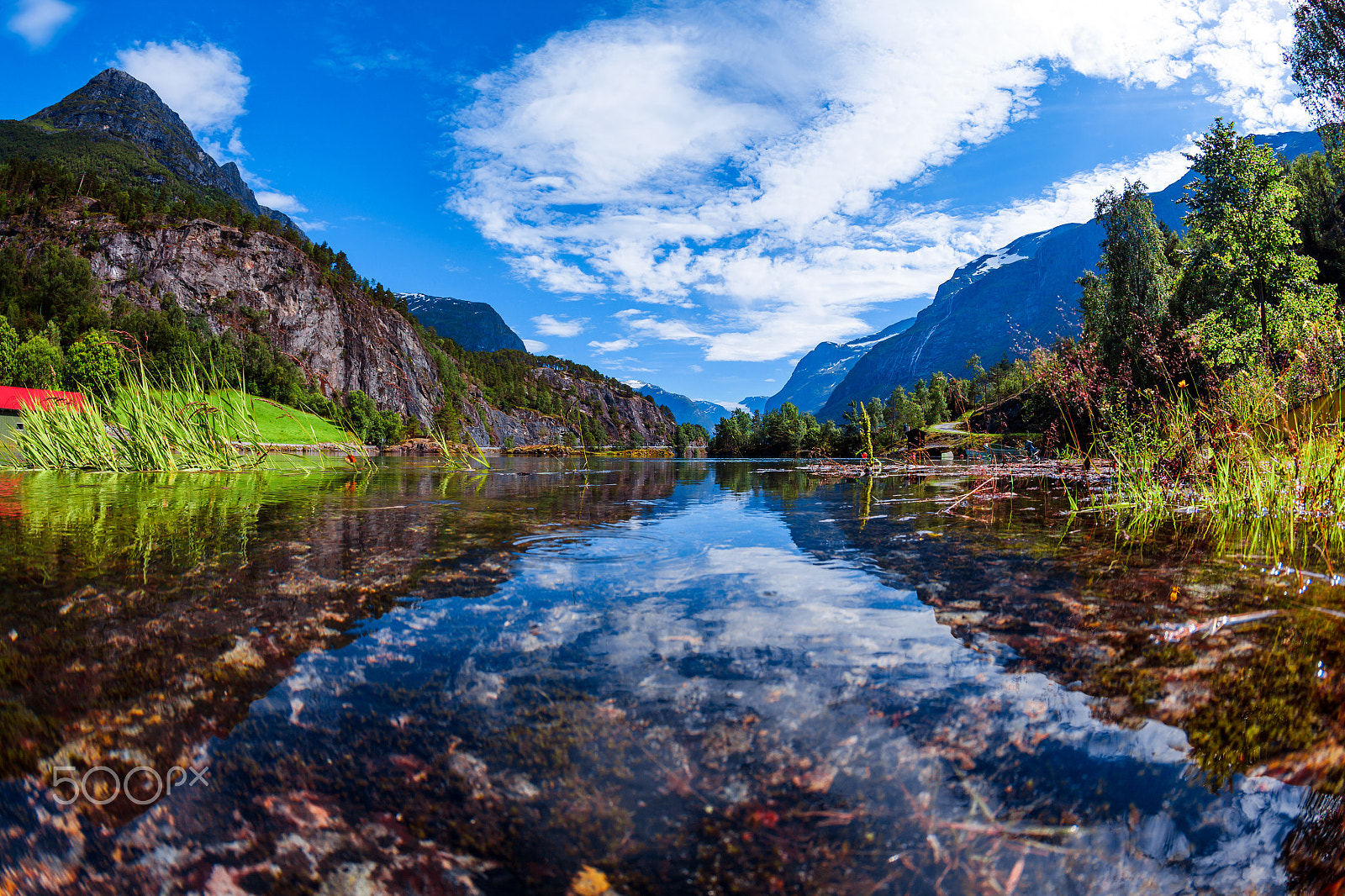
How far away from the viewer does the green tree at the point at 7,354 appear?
A: 2992 inches

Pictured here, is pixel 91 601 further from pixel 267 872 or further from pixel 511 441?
pixel 511 441

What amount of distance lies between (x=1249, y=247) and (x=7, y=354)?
128418mm

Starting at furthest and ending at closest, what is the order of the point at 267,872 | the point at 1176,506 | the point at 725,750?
1. the point at 1176,506
2. the point at 725,750
3. the point at 267,872

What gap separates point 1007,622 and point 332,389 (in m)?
159

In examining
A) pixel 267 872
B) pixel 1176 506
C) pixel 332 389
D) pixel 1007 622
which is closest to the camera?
pixel 267 872

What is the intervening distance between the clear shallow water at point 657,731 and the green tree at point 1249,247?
93.3 feet

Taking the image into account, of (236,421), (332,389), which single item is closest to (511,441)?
(332,389)

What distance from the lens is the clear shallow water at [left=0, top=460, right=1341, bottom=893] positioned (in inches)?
73.3

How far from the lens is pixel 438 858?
6.08 ft

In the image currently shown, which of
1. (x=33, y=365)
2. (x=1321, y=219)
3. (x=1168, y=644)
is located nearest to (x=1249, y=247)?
(x=1168, y=644)

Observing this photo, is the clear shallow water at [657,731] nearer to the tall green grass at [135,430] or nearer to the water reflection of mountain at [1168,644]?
the water reflection of mountain at [1168,644]

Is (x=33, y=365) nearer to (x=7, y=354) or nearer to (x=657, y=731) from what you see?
(x=7, y=354)

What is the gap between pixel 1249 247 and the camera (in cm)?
2473

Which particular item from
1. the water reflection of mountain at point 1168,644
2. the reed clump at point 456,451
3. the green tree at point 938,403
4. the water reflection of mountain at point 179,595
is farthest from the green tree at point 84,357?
the green tree at point 938,403
